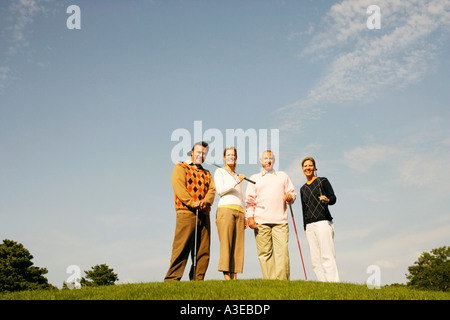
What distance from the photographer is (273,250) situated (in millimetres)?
9625

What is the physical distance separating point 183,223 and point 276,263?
2.50 meters

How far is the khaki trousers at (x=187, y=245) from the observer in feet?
30.2

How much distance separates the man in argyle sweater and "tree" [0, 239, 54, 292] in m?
37.6

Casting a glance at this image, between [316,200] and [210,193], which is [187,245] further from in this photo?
[316,200]

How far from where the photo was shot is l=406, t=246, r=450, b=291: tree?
61.0 metres

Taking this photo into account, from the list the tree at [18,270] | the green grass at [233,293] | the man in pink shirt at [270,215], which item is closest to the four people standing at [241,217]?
the man in pink shirt at [270,215]

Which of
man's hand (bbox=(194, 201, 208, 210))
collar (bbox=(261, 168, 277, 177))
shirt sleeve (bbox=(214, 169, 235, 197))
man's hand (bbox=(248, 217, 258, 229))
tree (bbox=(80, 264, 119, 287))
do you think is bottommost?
tree (bbox=(80, 264, 119, 287))

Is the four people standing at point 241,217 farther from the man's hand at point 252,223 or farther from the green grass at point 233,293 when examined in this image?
the green grass at point 233,293

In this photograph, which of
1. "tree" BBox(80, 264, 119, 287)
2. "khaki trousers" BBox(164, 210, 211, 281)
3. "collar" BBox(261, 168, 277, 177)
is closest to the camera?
"khaki trousers" BBox(164, 210, 211, 281)

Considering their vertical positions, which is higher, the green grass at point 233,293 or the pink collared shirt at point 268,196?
the pink collared shirt at point 268,196

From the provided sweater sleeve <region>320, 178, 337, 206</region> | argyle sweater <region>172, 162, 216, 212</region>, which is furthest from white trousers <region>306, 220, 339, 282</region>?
argyle sweater <region>172, 162, 216, 212</region>

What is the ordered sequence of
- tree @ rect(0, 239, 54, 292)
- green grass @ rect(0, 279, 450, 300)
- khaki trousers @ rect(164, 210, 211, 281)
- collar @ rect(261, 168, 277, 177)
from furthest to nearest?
1. tree @ rect(0, 239, 54, 292)
2. collar @ rect(261, 168, 277, 177)
3. khaki trousers @ rect(164, 210, 211, 281)
4. green grass @ rect(0, 279, 450, 300)

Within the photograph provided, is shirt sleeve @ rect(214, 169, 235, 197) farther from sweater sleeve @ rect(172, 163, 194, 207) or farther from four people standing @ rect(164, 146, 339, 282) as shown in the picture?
sweater sleeve @ rect(172, 163, 194, 207)
